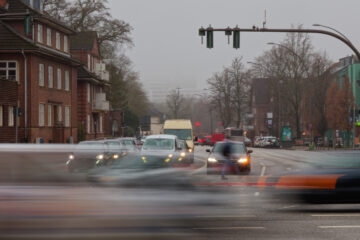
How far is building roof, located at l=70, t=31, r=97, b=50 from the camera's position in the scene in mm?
57594

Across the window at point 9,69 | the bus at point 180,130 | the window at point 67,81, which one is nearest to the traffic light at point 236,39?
the bus at point 180,130

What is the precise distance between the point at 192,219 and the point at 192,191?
0.56m

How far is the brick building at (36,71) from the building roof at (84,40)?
8.67 m

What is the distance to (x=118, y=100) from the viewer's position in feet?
260

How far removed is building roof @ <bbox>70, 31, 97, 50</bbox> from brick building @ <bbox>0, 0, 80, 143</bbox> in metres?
8.67

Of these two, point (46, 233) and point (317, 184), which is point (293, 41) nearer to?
point (317, 184)

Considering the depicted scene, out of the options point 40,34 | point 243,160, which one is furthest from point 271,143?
point 243,160

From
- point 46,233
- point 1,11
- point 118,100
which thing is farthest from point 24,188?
point 118,100

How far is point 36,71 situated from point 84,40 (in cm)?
1712

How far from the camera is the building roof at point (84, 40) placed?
2267 inches

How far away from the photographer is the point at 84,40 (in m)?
58.0

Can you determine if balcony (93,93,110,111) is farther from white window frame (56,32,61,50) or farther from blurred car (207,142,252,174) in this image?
blurred car (207,142,252,174)

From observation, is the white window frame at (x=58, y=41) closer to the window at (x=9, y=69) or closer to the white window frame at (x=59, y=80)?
the white window frame at (x=59, y=80)

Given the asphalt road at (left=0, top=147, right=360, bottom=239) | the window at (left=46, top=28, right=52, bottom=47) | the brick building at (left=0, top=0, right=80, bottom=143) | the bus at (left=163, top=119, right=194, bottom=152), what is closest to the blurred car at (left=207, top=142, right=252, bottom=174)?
the asphalt road at (left=0, top=147, right=360, bottom=239)
